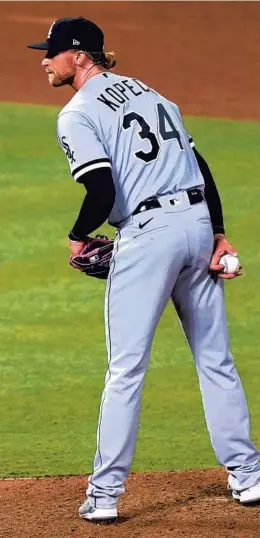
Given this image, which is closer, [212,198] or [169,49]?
[212,198]

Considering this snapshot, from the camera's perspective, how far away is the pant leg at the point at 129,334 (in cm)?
442

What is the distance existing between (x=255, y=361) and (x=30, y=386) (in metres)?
1.32

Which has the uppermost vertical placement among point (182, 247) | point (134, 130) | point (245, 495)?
point (134, 130)

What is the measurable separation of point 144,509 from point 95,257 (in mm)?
982

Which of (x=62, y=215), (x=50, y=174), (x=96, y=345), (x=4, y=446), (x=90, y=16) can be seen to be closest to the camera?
(x=4, y=446)

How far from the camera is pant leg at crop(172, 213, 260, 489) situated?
181 inches

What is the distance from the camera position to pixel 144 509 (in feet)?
15.2

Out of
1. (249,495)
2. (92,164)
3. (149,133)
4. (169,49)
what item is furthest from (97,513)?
(169,49)

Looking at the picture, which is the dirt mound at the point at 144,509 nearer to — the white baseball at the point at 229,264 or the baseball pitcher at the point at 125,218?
the baseball pitcher at the point at 125,218

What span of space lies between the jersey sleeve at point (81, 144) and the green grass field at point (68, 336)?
1.67 meters

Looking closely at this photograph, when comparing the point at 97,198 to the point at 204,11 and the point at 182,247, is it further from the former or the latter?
the point at 204,11

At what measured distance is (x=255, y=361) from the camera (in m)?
6.99

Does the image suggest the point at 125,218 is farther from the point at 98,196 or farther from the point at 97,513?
the point at 97,513

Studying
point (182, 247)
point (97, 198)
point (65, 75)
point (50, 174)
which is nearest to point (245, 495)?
point (182, 247)
